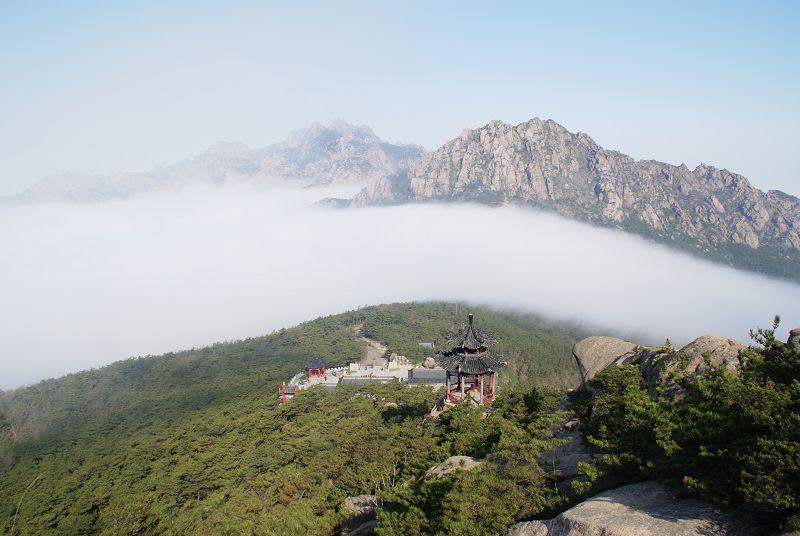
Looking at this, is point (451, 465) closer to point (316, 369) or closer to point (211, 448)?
point (211, 448)

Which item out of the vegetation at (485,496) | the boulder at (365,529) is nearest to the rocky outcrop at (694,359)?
the vegetation at (485,496)

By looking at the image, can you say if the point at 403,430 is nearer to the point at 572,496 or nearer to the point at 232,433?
the point at 572,496

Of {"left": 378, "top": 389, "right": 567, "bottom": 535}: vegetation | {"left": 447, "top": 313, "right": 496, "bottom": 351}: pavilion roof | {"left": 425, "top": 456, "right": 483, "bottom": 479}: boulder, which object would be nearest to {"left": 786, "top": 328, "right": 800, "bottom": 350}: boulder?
{"left": 378, "top": 389, "right": 567, "bottom": 535}: vegetation

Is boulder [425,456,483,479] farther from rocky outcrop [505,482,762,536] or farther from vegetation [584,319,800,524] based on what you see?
rocky outcrop [505,482,762,536]

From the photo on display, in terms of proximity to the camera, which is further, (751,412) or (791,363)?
(791,363)

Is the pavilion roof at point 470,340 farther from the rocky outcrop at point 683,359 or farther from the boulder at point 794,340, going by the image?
the boulder at point 794,340

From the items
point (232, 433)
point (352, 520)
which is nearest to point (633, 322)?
point (232, 433)
